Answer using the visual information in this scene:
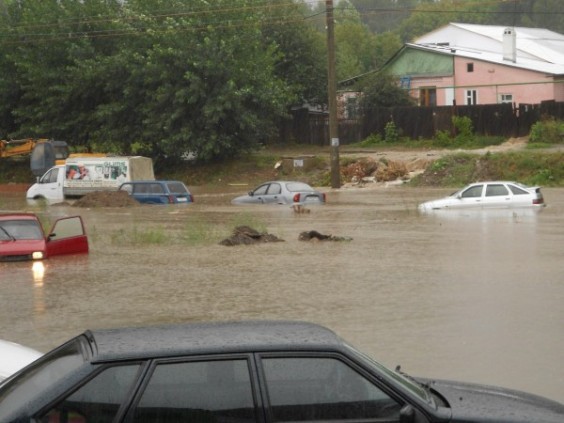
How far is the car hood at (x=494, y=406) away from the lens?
225 inches

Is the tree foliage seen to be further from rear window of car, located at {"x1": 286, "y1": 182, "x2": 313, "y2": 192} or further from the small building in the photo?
rear window of car, located at {"x1": 286, "y1": 182, "x2": 313, "y2": 192}

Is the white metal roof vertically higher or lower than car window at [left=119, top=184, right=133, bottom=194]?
higher

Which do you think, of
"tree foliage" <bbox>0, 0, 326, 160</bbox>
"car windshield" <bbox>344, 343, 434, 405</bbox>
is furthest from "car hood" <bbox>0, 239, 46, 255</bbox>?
"tree foliage" <bbox>0, 0, 326, 160</bbox>

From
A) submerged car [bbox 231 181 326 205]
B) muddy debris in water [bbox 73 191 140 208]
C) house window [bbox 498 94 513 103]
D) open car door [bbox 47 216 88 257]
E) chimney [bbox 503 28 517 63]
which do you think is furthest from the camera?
chimney [bbox 503 28 517 63]

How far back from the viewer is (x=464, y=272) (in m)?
19.6

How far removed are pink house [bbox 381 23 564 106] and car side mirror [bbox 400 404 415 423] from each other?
54045mm

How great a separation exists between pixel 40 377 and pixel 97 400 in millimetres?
515

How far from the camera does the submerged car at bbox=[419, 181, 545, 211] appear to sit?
31844mm

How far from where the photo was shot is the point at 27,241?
22344 millimetres

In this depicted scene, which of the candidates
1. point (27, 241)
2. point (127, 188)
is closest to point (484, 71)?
point (127, 188)

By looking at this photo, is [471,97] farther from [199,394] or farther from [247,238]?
[199,394]

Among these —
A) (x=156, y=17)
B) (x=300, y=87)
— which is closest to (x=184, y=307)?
(x=156, y=17)

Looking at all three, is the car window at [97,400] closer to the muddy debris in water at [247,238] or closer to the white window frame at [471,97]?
the muddy debris in water at [247,238]

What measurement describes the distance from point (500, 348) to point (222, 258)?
11.1 m
